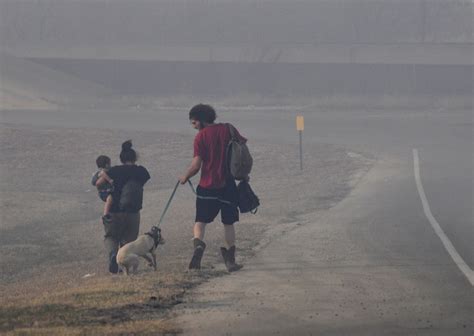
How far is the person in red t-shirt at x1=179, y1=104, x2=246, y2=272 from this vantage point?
1107cm

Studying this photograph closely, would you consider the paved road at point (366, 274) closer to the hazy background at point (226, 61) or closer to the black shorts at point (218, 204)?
the black shorts at point (218, 204)

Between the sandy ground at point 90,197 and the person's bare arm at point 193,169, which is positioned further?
the sandy ground at point 90,197

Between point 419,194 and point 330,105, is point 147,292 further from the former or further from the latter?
point 330,105

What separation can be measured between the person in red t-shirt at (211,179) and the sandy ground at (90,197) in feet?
1.56

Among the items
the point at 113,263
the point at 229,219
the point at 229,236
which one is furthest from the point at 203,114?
the point at 113,263

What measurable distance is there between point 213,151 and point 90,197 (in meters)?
15.1

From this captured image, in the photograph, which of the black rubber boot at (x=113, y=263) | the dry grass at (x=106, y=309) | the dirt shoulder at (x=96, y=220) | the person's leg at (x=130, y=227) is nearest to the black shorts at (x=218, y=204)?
the dirt shoulder at (x=96, y=220)

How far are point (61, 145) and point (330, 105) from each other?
22.0 meters

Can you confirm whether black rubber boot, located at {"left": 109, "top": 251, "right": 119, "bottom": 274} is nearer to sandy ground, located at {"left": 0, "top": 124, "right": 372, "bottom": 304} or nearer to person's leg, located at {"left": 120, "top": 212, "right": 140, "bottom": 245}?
person's leg, located at {"left": 120, "top": 212, "right": 140, "bottom": 245}

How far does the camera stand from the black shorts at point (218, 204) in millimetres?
11141

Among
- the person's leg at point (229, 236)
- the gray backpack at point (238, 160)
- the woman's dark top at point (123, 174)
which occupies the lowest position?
the person's leg at point (229, 236)

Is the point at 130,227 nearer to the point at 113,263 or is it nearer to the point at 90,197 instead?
the point at 113,263

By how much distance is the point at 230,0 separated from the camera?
82.6m

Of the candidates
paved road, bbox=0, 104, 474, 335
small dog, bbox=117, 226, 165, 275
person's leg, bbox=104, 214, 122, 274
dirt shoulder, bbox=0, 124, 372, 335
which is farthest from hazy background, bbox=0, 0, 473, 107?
small dog, bbox=117, 226, 165, 275
